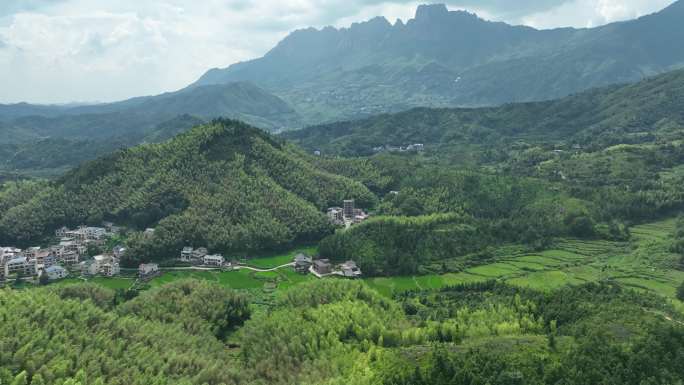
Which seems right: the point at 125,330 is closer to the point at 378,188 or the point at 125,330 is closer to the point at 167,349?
the point at 167,349

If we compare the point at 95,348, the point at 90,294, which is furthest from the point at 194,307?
the point at 95,348

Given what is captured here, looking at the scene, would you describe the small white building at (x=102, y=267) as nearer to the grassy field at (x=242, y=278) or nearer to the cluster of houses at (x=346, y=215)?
the grassy field at (x=242, y=278)

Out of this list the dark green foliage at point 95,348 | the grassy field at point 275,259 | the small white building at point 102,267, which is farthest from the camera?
the grassy field at point 275,259

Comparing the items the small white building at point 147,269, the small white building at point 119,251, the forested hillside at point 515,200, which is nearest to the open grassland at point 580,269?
the forested hillside at point 515,200

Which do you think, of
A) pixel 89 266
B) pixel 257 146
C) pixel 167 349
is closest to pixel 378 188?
pixel 257 146

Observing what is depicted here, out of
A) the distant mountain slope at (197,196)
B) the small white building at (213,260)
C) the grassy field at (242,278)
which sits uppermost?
the distant mountain slope at (197,196)

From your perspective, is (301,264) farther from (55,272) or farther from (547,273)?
(55,272)

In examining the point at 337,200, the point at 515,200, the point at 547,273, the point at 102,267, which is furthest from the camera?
the point at 337,200
